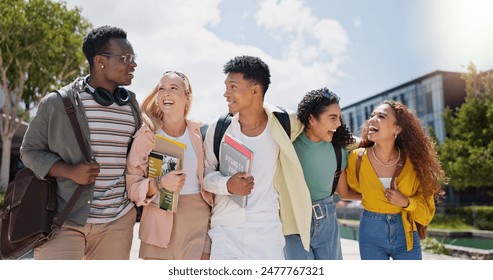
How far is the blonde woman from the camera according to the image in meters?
3.12

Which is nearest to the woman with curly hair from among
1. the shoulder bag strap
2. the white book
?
the white book

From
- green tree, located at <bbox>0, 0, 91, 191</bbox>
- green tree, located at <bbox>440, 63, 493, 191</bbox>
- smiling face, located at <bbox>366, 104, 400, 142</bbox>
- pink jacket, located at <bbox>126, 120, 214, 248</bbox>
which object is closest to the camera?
pink jacket, located at <bbox>126, 120, 214, 248</bbox>

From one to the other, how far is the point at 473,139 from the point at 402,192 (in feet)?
66.7

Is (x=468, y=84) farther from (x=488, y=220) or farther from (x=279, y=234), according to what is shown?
(x=279, y=234)

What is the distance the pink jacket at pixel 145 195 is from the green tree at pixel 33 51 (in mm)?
15714

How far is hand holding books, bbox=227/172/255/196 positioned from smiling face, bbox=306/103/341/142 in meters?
0.72

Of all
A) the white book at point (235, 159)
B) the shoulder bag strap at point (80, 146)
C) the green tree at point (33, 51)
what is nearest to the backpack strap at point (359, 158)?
the white book at point (235, 159)

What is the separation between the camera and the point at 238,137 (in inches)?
125

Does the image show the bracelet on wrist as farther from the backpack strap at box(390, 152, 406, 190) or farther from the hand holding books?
the backpack strap at box(390, 152, 406, 190)

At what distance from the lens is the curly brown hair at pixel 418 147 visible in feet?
11.7

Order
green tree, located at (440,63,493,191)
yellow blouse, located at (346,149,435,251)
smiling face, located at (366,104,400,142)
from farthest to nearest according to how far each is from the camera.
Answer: green tree, located at (440,63,493,191) < smiling face, located at (366,104,400,142) < yellow blouse, located at (346,149,435,251)

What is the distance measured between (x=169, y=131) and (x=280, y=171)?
79 cm

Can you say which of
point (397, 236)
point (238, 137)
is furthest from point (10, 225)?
point (397, 236)

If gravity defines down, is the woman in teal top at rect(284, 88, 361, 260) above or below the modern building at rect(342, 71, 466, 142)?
below
